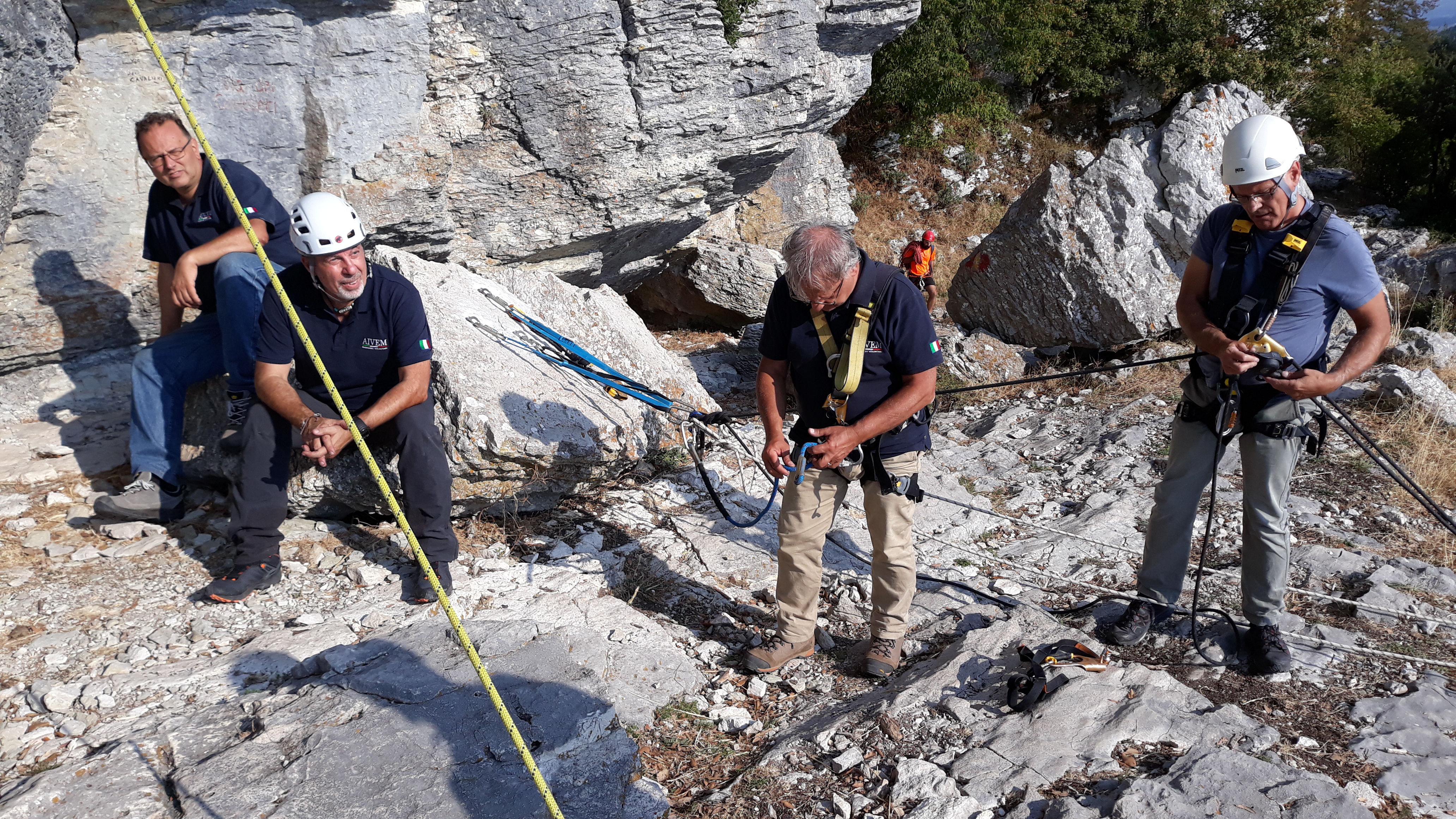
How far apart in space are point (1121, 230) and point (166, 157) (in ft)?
24.7

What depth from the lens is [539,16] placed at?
656 cm

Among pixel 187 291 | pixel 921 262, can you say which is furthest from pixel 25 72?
pixel 921 262

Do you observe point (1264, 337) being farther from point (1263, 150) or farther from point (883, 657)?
point (883, 657)

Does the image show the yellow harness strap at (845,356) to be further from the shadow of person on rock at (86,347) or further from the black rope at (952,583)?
the shadow of person on rock at (86,347)

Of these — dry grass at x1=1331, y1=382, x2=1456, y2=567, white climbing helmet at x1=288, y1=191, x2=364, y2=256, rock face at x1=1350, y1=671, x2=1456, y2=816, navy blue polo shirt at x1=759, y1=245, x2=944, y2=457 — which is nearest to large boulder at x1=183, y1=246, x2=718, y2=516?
white climbing helmet at x1=288, y1=191, x2=364, y2=256

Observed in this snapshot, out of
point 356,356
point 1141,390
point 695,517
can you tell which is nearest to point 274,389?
point 356,356

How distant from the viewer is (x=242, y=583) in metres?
4.14

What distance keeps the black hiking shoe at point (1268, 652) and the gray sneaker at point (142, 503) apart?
5.36 meters

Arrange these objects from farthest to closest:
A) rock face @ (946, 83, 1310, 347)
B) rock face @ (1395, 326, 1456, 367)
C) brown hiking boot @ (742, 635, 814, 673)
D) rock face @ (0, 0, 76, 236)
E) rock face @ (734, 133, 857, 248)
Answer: rock face @ (734, 133, 857, 248) < rock face @ (946, 83, 1310, 347) < rock face @ (1395, 326, 1456, 367) < rock face @ (0, 0, 76, 236) < brown hiking boot @ (742, 635, 814, 673)

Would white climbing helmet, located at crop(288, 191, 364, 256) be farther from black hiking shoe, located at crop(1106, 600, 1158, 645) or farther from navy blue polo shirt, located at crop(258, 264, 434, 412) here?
black hiking shoe, located at crop(1106, 600, 1158, 645)

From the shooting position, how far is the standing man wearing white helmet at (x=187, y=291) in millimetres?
4602

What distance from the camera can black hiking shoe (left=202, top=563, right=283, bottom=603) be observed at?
4113mm

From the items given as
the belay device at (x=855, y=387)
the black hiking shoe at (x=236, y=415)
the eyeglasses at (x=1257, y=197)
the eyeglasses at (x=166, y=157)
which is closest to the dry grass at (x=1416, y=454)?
the eyeglasses at (x=1257, y=197)

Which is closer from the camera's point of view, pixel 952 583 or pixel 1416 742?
pixel 1416 742
